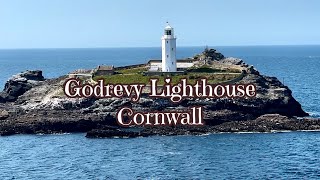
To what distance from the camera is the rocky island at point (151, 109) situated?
108 metres

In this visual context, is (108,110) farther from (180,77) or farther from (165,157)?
(165,157)

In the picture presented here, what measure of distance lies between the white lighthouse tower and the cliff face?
16.3 m

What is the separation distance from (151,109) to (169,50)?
23464 mm

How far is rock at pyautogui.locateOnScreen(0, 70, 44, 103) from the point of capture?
A: 5428 inches

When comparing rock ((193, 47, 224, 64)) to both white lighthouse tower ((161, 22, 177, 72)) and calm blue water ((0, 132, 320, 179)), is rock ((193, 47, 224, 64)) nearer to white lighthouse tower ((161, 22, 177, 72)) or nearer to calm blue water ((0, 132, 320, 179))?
white lighthouse tower ((161, 22, 177, 72))

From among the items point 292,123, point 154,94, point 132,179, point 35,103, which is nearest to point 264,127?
point 292,123

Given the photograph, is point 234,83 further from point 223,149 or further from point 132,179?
point 132,179

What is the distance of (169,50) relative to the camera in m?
134

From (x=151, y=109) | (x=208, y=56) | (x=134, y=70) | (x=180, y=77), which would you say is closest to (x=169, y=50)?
(x=180, y=77)

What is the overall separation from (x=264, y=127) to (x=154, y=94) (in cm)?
2296

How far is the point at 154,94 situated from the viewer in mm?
118688

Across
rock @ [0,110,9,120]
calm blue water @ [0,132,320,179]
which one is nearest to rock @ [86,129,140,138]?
calm blue water @ [0,132,320,179]

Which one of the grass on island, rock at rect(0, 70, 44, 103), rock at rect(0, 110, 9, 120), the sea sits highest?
the grass on island

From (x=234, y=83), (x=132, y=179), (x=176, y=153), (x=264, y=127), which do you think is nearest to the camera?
(x=132, y=179)
